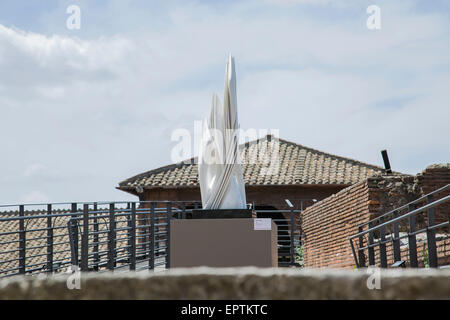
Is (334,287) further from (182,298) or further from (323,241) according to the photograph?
(323,241)

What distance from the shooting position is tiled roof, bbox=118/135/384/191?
2275cm

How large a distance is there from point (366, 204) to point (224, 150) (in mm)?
4006

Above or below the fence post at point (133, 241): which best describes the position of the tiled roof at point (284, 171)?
above

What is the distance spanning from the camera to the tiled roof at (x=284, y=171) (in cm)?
2275

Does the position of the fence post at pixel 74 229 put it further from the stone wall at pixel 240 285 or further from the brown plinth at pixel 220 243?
the stone wall at pixel 240 285

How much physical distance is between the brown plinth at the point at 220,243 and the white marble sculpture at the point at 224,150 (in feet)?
1.77

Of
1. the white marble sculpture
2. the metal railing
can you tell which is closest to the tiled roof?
the metal railing

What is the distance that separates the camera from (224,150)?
27.6 feet

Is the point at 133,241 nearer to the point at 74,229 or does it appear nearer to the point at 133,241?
the point at 133,241

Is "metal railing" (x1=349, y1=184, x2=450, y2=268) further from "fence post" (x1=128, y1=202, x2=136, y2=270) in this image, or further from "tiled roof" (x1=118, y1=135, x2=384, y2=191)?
"tiled roof" (x1=118, y1=135, x2=384, y2=191)

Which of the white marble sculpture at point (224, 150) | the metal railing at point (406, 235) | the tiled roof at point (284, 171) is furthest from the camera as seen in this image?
the tiled roof at point (284, 171)

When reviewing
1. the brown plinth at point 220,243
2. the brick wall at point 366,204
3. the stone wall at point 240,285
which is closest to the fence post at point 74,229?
the brown plinth at point 220,243

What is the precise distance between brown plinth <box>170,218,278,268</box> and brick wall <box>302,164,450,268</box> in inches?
100

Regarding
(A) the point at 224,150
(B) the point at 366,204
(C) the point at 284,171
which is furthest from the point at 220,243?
(C) the point at 284,171
